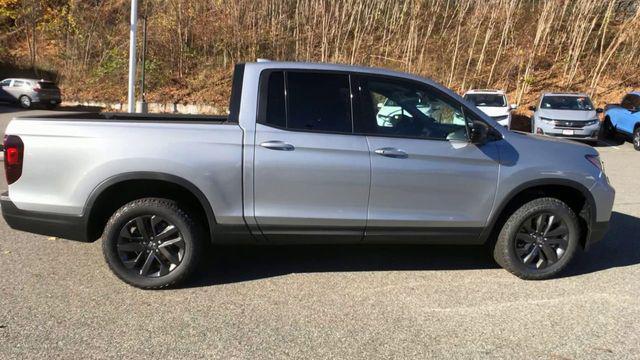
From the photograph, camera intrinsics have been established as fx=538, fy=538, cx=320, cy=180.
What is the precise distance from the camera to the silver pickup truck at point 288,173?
4.09 m

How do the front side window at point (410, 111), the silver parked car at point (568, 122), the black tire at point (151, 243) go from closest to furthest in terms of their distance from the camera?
1. the black tire at point (151, 243)
2. the front side window at point (410, 111)
3. the silver parked car at point (568, 122)

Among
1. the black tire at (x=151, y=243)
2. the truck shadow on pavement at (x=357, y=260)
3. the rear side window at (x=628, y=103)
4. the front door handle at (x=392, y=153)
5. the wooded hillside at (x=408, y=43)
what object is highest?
the wooded hillside at (x=408, y=43)

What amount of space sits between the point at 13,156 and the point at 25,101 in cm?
2545

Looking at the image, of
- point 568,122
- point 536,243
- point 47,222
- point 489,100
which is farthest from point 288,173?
point 489,100

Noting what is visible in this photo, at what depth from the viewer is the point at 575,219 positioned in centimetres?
470

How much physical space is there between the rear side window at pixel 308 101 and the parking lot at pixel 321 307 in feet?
4.39

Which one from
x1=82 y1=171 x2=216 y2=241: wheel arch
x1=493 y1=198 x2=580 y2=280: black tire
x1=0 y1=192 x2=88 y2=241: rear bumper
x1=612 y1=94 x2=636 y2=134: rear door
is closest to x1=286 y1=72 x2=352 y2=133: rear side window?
x1=82 y1=171 x2=216 y2=241: wheel arch

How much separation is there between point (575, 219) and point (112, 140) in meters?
3.91

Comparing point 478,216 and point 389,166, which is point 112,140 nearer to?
point 389,166

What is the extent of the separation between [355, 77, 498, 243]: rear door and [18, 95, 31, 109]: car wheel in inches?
1032

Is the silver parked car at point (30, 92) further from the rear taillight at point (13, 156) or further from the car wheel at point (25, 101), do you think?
the rear taillight at point (13, 156)

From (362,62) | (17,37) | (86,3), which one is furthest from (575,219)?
(17,37)

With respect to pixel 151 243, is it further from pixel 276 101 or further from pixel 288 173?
pixel 276 101

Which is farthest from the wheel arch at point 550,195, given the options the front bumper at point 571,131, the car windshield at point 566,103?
the car windshield at point 566,103
